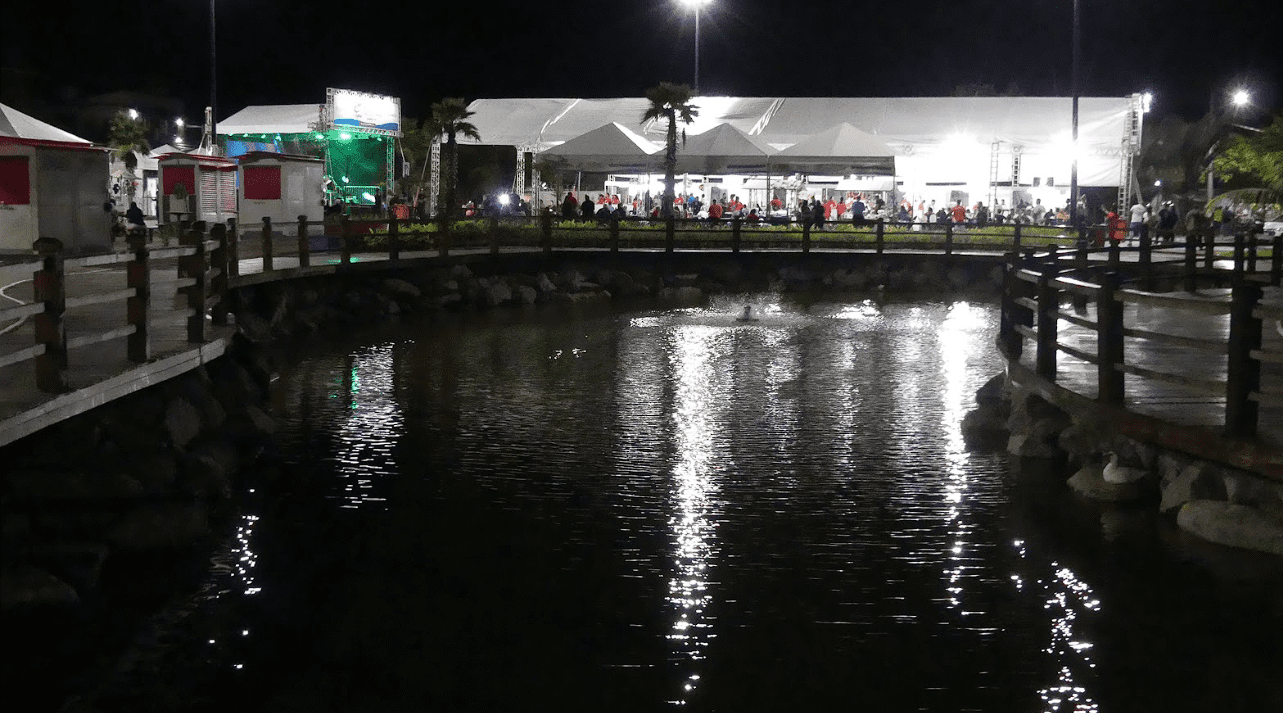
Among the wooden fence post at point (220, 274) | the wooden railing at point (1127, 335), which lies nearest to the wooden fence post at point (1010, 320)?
the wooden railing at point (1127, 335)

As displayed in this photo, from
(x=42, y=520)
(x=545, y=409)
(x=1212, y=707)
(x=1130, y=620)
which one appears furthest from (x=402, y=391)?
(x=1212, y=707)

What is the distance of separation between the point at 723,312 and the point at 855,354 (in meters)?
6.91

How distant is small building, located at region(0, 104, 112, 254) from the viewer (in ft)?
78.5

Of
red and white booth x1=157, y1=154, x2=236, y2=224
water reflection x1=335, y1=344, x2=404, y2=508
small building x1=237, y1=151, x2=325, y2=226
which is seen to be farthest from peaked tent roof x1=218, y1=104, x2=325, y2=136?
water reflection x1=335, y1=344, x2=404, y2=508

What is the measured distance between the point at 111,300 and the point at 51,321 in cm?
296

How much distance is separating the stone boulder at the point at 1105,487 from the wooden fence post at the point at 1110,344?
565mm

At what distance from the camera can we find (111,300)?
11.6 metres

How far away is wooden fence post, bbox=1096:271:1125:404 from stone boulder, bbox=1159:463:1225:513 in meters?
0.80

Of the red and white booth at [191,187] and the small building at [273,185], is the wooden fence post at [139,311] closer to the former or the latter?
the small building at [273,185]

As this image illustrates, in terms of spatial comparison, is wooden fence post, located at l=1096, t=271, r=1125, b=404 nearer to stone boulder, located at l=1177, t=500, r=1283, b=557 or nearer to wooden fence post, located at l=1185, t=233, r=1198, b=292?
stone boulder, located at l=1177, t=500, r=1283, b=557

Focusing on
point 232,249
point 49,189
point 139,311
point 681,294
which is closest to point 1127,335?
point 139,311

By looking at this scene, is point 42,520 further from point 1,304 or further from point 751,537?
point 1,304

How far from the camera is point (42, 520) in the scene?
8.17 metres

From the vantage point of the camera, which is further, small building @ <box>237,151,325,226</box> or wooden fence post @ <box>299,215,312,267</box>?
small building @ <box>237,151,325,226</box>
